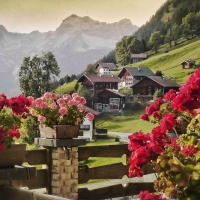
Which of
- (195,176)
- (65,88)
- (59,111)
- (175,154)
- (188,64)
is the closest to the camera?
(195,176)

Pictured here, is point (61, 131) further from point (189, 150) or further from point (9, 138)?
point (189, 150)

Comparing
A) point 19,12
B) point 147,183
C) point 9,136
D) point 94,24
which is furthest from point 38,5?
point 9,136

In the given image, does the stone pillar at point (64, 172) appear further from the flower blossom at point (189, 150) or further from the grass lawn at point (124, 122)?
the grass lawn at point (124, 122)

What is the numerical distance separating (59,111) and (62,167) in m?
0.42

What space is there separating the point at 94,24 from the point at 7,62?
1.38 meters

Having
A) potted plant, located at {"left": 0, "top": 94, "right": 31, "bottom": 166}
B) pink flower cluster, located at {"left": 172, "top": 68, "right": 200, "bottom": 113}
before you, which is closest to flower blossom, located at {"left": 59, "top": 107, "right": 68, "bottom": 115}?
potted plant, located at {"left": 0, "top": 94, "right": 31, "bottom": 166}

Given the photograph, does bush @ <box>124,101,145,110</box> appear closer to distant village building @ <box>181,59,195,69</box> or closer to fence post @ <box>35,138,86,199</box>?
distant village building @ <box>181,59,195,69</box>

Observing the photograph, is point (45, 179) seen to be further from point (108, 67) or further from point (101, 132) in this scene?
point (108, 67)

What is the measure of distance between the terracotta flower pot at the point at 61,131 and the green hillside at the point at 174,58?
10.2 feet

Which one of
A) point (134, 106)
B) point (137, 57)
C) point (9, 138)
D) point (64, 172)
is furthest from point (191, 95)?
point (137, 57)

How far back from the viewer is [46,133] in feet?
13.3

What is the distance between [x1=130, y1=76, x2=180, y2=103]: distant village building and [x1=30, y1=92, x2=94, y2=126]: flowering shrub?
125 inches

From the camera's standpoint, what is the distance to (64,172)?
3.94m

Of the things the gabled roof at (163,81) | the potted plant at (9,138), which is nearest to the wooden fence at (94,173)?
the potted plant at (9,138)
